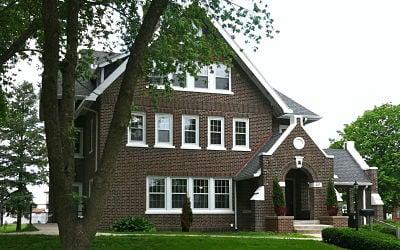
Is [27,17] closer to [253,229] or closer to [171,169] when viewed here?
[171,169]

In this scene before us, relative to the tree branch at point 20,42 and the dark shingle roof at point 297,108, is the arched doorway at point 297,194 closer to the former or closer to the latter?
the dark shingle roof at point 297,108

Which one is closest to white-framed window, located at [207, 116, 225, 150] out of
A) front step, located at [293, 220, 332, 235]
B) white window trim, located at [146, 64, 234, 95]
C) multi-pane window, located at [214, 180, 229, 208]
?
white window trim, located at [146, 64, 234, 95]

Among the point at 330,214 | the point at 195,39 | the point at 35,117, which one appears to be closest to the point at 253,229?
the point at 330,214

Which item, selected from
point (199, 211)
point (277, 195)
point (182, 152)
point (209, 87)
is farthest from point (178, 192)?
point (209, 87)

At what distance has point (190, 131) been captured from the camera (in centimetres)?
2838

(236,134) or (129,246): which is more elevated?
(236,134)

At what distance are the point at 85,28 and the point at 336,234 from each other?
1078cm

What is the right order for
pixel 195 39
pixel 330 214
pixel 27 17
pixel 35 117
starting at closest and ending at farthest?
pixel 195 39, pixel 27 17, pixel 330 214, pixel 35 117

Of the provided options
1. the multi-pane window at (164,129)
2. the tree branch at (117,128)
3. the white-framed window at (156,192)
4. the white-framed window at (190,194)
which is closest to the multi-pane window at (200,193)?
the white-framed window at (190,194)

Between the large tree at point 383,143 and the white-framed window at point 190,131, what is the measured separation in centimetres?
2999

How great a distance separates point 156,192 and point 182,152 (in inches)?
90.1

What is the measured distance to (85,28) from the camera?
63.1 feet

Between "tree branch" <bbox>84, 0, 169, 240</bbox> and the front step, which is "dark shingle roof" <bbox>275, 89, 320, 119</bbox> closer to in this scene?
the front step

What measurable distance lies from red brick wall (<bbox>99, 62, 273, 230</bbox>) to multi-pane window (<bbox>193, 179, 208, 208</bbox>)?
0.42 m
